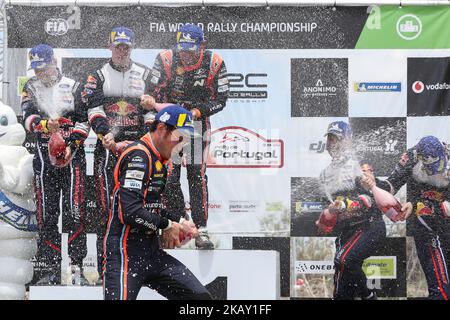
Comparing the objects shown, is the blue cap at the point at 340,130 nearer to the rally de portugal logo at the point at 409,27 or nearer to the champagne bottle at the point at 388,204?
the champagne bottle at the point at 388,204

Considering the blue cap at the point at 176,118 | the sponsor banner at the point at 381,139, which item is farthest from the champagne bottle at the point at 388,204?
the blue cap at the point at 176,118

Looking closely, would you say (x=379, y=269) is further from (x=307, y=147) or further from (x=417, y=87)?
(x=417, y=87)

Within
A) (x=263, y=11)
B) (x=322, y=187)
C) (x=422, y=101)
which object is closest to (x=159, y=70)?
(x=263, y=11)

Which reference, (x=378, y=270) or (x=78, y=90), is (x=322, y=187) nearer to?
(x=378, y=270)

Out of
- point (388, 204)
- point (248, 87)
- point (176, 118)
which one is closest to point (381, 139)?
point (388, 204)

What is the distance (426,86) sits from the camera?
9164mm

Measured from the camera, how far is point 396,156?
9188 mm

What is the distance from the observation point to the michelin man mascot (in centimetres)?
876

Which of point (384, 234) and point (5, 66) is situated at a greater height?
point (5, 66)

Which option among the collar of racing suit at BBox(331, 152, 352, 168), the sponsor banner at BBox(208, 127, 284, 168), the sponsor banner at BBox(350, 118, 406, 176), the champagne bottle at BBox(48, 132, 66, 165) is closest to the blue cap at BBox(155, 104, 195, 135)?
the sponsor banner at BBox(208, 127, 284, 168)

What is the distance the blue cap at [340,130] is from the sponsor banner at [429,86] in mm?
637

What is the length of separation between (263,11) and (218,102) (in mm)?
1020

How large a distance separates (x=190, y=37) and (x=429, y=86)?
2410 millimetres
